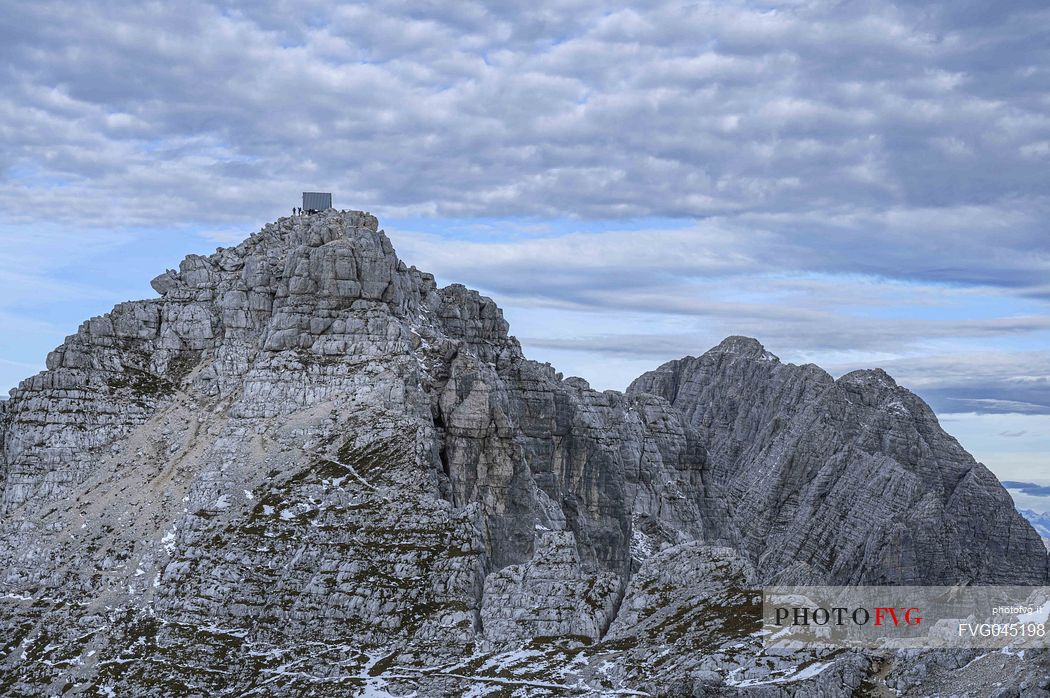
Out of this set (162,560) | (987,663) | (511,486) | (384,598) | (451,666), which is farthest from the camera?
(511,486)

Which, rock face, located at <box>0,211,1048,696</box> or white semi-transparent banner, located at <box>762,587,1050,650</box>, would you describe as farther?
rock face, located at <box>0,211,1048,696</box>

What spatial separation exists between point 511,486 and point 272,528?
3278 centimetres

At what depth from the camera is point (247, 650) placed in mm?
162375

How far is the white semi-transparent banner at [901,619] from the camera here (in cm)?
12562

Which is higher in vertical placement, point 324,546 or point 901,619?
point 324,546

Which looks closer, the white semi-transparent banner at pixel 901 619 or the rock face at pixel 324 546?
the white semi-transparent banner at pixel 901 619

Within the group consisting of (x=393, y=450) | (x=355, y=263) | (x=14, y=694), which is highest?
(x=355, y=263)

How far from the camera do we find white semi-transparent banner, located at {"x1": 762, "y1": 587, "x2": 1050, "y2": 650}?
412 feet

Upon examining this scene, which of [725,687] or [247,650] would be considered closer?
[725,687]

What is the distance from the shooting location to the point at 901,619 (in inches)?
6058

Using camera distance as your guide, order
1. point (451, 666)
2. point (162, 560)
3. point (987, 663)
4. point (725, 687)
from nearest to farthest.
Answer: point (987, 663)
point (725, 687)
point (451, 666)
point (162, 560)

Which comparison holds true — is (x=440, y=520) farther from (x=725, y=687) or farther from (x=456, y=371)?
(x=725, y=687)

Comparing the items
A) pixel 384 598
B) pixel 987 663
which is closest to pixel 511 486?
pixel 384 598

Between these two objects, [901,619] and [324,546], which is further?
[324,546]
